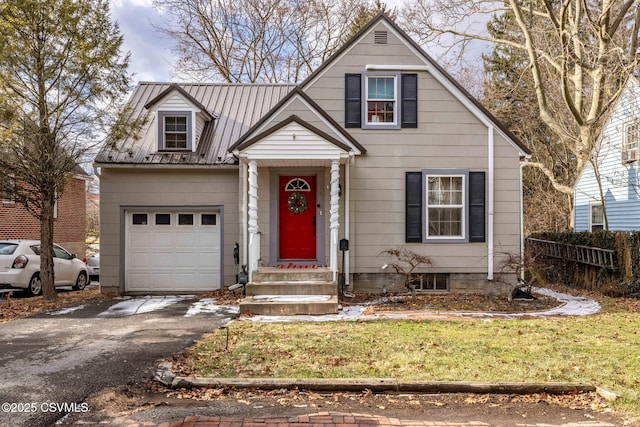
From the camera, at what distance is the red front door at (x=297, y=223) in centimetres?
1184

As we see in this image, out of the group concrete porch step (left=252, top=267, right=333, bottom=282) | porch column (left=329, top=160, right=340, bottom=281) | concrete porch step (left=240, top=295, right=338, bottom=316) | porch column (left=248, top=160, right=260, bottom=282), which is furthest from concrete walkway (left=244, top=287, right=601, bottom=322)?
porch column (left=248, top=160, right=260, bottom=282)

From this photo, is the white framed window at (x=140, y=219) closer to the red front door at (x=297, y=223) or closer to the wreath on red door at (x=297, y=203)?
the red front door at (x=297, y=223)

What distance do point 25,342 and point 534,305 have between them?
379 inches

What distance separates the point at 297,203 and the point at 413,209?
111 inches

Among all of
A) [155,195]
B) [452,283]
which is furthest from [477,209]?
[155,195]

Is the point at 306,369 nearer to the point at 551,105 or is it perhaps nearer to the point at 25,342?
the point at 25,342

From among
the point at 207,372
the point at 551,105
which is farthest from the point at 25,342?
the point at 551,105

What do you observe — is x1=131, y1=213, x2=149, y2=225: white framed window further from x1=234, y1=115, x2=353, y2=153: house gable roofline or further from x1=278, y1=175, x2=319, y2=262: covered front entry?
x1=234, y1=115, x2=353, y2=153: house gable roofline

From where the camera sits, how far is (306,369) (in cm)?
540

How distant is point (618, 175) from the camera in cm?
1719

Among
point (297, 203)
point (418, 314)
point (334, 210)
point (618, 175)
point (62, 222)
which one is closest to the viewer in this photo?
point (418, 314)

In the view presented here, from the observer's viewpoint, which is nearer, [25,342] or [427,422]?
[427,422]

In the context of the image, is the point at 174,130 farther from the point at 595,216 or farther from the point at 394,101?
the point at 595,216

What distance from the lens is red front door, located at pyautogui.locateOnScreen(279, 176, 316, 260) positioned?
1184 centimetres
